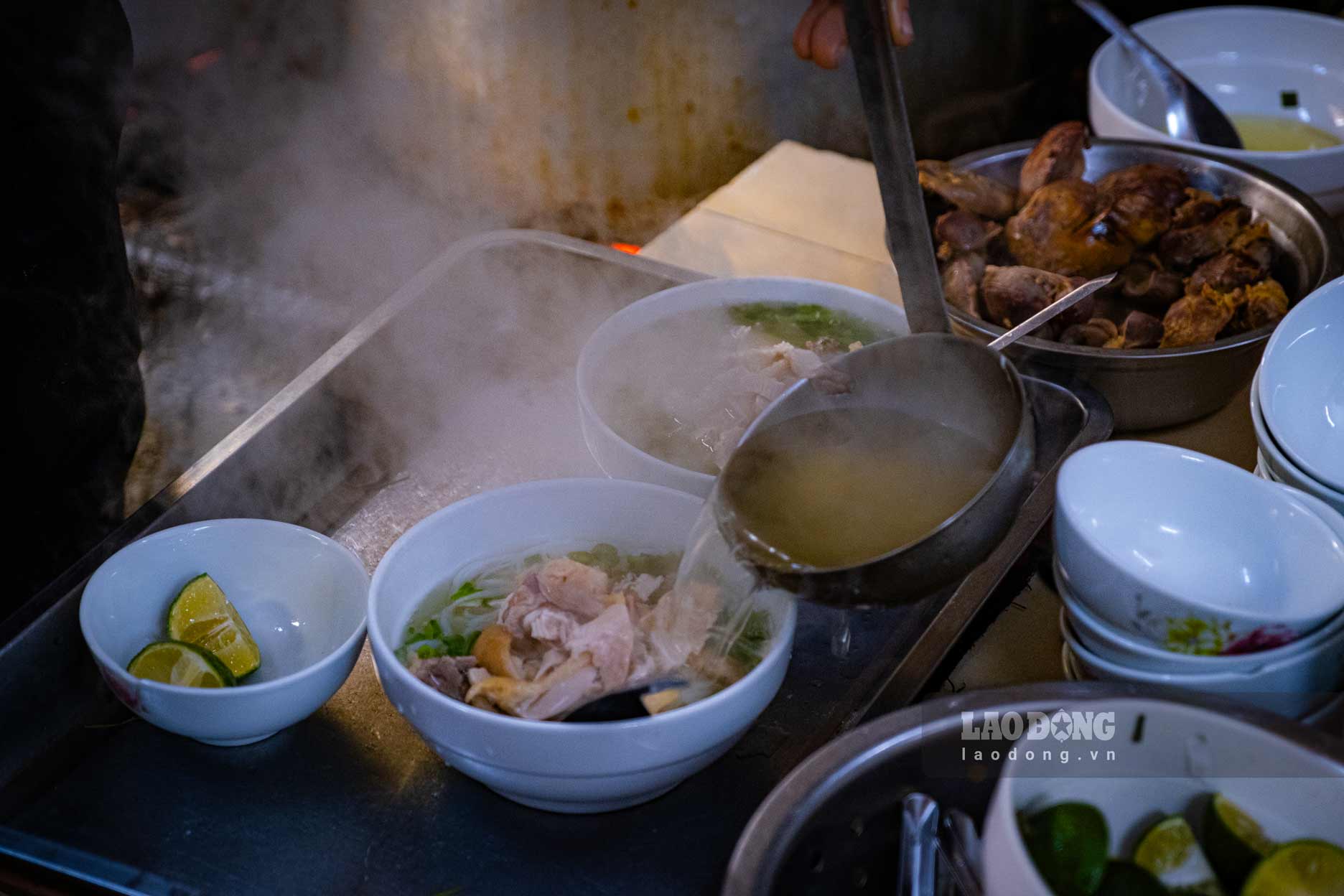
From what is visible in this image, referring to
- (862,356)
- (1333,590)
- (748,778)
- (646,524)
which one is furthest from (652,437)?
(1333,590)

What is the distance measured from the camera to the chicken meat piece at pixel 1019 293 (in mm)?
1973

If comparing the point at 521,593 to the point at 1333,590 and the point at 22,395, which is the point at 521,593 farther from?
the point at 22,395

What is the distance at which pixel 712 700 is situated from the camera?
1215 mm

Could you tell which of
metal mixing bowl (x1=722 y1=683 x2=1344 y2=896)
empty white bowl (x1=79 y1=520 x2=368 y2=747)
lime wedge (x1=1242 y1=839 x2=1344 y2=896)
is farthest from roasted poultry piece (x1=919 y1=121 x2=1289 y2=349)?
empty white bowl (x1=79 y1=520 x2=368 y2=747)

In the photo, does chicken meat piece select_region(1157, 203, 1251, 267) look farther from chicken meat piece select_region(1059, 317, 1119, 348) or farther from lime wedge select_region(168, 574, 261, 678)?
lime wedge select_region(168, 574, 261, 678)

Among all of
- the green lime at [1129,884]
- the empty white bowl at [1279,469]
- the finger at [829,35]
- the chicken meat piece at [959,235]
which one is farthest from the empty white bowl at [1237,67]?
the green lime at [1129,884]

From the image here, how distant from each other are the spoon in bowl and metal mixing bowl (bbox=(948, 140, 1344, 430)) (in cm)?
43

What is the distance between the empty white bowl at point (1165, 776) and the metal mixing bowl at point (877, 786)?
0.08 feet

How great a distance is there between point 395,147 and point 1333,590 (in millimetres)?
4000

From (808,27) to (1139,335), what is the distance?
827 mm

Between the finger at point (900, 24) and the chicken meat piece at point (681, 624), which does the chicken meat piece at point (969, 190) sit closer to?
the finger at point (900, 24)

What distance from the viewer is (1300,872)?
966 millimetres

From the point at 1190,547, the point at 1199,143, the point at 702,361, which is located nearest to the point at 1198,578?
the point at 1190,547

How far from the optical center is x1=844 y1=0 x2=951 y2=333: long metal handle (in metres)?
1.35
